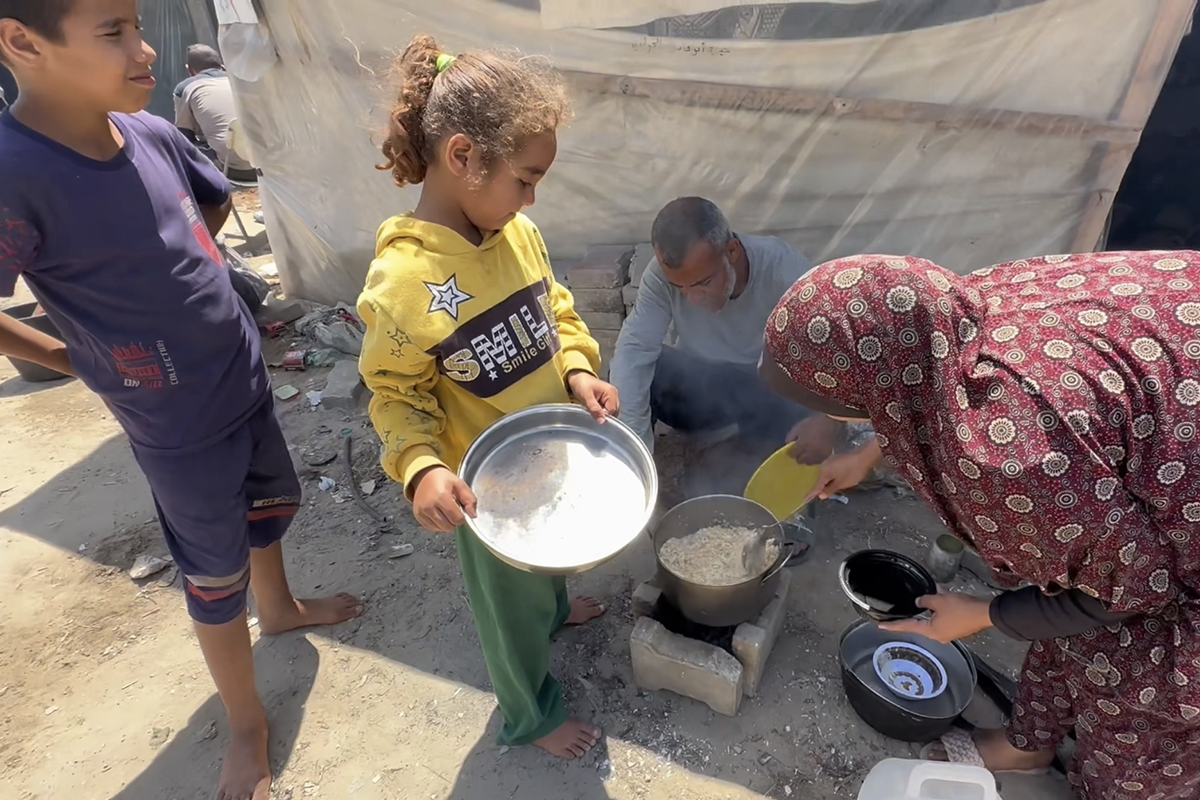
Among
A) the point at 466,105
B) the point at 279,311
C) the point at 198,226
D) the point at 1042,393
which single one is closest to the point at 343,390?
the point at 279,311

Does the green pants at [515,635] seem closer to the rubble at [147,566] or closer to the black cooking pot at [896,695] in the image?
the black cooking pot at [896,695]

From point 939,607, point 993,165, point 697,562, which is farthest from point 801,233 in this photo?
A: point 939,607

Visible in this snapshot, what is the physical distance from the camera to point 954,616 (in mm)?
1844

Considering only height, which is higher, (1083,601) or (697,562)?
(1083,601)

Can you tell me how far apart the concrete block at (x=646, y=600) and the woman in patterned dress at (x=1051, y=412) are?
3.77ft

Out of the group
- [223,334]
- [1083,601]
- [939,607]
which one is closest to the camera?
[1083,601]

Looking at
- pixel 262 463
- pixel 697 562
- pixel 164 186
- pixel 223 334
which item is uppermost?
pixel 164 186

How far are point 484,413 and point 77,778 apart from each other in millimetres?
2073

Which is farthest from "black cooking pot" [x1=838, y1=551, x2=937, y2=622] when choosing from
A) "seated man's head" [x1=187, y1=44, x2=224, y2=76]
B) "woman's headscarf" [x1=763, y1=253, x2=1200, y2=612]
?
"seated man's head" [x1=187, y1=44, x2=224, y2=76]

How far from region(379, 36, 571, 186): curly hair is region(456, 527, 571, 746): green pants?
996 mm

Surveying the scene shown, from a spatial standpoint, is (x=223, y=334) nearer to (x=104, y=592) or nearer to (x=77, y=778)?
(x=77, y=778)

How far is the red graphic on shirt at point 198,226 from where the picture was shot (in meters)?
1.96

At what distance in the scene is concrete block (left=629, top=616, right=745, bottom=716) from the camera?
2.38m

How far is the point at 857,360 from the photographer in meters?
1.48
